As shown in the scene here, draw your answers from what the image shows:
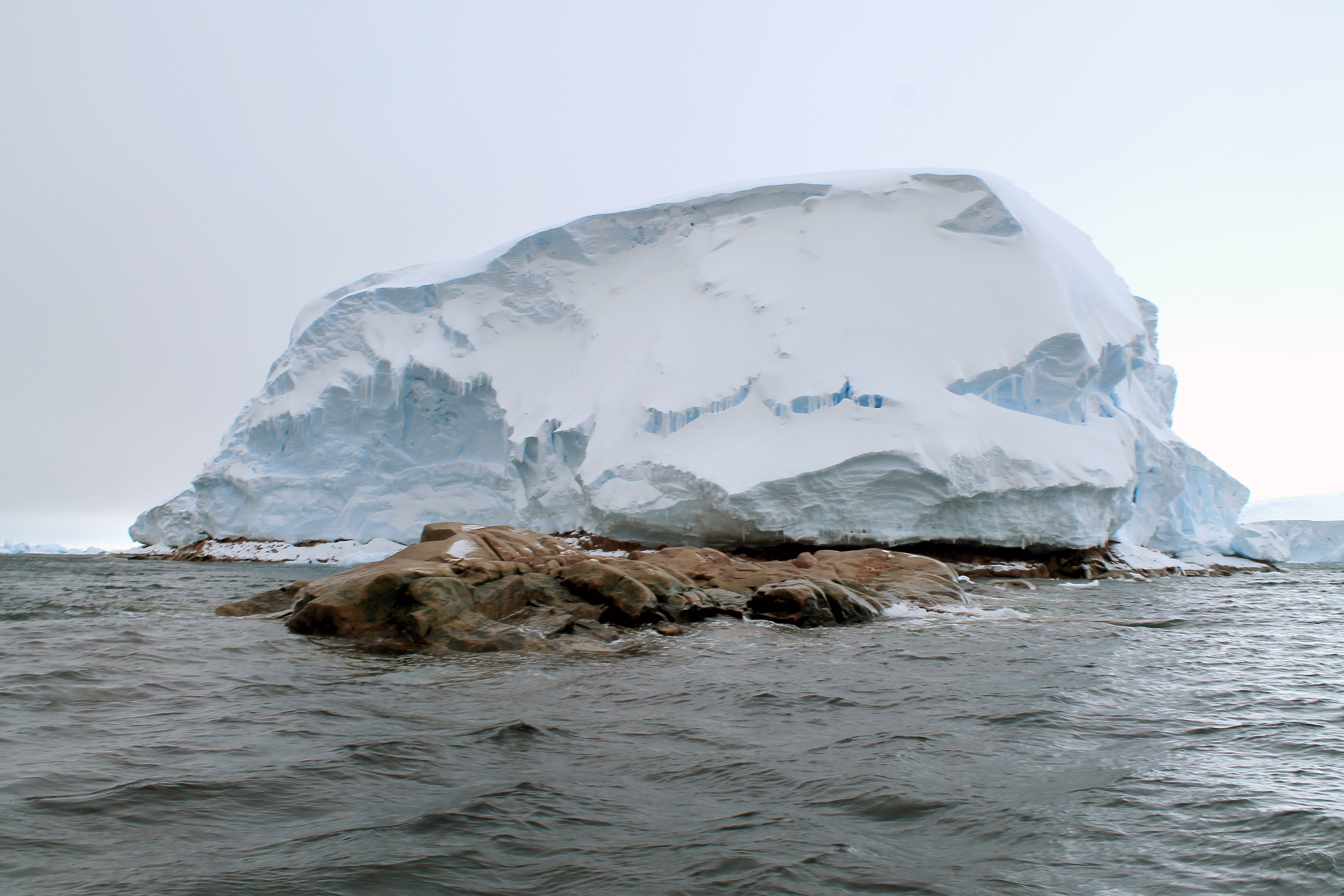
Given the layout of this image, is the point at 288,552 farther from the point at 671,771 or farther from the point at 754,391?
the point at 671,771

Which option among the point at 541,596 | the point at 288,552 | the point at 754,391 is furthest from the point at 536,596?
the point at 288,552

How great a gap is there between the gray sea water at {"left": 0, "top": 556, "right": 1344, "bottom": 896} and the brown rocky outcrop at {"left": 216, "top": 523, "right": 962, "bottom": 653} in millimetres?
880

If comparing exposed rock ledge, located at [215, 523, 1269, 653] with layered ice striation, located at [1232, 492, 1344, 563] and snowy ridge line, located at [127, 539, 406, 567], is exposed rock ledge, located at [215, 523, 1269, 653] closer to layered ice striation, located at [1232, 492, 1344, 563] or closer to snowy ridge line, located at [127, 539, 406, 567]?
snowy ridge line, located at [127, 539, 406, 567]

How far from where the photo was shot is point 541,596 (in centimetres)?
898

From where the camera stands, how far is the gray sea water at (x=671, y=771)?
260 cm

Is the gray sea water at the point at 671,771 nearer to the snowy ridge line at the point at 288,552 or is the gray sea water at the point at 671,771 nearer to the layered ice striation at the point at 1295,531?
the snowy ridge line at the point at 288,552

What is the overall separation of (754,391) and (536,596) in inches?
460

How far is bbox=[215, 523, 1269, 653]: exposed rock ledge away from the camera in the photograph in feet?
26.5

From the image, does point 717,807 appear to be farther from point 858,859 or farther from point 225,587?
point 225,587

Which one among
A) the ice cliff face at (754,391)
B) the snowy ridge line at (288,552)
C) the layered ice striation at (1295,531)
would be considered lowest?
the layered ice striation at (1295,531)

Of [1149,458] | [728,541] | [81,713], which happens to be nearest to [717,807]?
[81,713]

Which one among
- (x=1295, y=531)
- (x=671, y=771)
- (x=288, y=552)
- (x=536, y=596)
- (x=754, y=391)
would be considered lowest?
(x=1295, y=531)

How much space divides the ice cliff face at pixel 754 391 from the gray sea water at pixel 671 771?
10203 mm

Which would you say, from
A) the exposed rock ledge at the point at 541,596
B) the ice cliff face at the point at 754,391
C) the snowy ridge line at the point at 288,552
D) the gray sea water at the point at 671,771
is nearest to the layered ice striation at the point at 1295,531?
the ice cliff face at the point at 754,391
